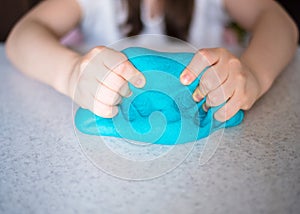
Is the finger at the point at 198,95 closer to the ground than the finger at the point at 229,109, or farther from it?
farther from it

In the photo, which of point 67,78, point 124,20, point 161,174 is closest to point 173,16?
point 124,20

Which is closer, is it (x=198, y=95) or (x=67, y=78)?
(x=198, y=95)

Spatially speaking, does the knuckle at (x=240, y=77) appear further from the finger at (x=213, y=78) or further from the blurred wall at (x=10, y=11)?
the blurred wall at (x=10, y=11)

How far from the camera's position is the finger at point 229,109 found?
464 millimetres

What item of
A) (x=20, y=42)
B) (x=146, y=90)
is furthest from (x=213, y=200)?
(x=20, y=42)

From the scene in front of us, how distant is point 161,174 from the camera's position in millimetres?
412

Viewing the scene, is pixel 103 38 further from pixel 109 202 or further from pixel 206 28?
pixel 109 202

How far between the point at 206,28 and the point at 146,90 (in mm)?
588

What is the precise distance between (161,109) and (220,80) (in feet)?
0.26

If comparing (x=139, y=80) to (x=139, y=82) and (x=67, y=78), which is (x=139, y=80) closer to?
(x=139, y=82)

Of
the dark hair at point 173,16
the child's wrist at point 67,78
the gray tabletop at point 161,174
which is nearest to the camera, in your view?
the gray tabletop at point 161,174

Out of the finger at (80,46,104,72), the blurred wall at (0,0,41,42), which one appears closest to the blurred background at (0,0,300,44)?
the blurred wall at (0,0,41,42)

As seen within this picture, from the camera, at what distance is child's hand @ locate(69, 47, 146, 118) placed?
429mm

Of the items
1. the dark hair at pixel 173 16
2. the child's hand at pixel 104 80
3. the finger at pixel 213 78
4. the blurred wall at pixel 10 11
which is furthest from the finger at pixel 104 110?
the blurred wall at pixel 10 11
